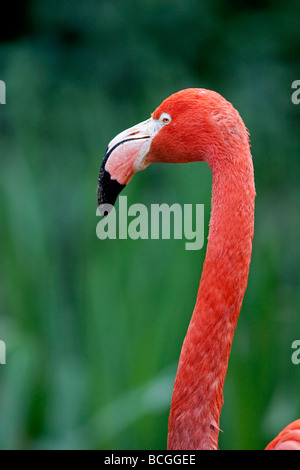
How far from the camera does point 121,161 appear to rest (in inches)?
42.3

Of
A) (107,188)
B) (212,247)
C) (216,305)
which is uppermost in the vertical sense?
(107,188)

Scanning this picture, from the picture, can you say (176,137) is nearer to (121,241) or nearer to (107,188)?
(107,188)

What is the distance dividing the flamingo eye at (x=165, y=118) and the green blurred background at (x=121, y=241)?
0.61 m

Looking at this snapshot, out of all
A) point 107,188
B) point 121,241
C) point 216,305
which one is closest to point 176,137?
point 107,188

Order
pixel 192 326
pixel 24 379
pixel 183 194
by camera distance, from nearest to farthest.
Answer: pixel 192 326
pixel 24 379
pixel 183 194

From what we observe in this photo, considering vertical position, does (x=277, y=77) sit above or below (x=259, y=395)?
above

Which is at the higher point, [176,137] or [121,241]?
[176,137]

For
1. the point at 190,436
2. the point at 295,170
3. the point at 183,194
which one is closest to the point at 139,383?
the point at 190,436

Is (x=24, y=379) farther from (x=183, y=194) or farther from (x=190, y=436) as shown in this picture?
(x=183, y=194)

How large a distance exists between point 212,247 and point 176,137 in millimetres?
215

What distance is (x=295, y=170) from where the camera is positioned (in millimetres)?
2844

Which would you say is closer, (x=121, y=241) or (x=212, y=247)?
(x=212, y=247)
